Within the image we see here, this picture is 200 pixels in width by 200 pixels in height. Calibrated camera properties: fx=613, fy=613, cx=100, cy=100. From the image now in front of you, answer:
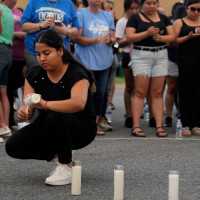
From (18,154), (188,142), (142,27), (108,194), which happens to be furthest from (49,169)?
(142,27)

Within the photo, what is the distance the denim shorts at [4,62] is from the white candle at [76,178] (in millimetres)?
3464

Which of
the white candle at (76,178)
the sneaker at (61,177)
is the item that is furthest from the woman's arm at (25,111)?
the white candle at (76,178)

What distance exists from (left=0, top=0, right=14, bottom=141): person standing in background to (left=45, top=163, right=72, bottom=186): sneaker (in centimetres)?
282

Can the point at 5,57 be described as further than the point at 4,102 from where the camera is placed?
No

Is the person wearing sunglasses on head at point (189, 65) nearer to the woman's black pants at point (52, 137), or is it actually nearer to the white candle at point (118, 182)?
the woman's black pants at point (52, 137)

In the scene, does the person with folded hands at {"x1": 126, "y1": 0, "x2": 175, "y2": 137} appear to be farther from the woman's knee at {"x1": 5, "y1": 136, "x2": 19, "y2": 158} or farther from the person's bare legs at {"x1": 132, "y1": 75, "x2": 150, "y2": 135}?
the woman's knee at {"x1": 5, "y1": 136, "x2": 19, "y2": 158}

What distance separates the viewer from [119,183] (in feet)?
15.6

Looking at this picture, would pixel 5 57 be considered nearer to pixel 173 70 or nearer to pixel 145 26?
pixel 145 26

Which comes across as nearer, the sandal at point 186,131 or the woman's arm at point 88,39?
the woman's arm at point 88,39

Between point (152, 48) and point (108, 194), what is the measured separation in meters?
Answer: 3.84

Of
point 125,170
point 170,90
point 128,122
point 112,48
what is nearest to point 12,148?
point 125,170

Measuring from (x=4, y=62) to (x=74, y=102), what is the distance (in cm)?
303

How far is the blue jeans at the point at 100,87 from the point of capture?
8836 millimetres

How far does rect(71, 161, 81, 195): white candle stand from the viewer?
4949mm
